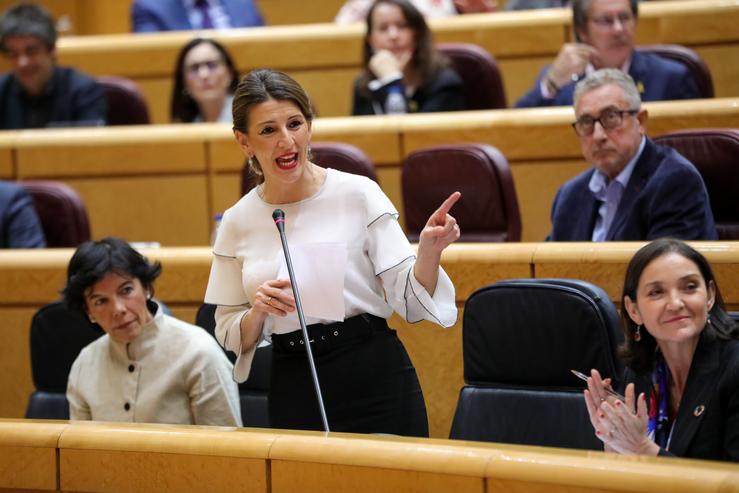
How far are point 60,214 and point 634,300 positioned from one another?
134cm

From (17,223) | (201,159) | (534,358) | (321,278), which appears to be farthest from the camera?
(201,159)

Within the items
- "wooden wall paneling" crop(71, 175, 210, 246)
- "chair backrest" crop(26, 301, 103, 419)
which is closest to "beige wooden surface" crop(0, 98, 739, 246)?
"wooden wall paneling" crop(71, 175, 210, 246)

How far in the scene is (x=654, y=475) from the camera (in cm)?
95

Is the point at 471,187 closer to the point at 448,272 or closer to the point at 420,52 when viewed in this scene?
the point at 448,272

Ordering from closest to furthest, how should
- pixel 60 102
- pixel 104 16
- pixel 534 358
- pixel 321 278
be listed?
pixel 321 278, pixel 534 358, pixel 60 102, pixel 104 16

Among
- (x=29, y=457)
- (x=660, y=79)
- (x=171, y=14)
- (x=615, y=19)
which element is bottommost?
(x=29, y=457)

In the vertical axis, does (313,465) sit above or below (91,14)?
below

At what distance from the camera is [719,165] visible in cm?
183

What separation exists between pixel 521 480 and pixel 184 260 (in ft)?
3.42

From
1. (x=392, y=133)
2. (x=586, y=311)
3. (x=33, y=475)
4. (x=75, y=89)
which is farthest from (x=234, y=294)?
(x=75, y=89)

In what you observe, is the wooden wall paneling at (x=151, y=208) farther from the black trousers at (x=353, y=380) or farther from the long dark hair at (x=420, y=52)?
the black trousers at (x=353, y=380)

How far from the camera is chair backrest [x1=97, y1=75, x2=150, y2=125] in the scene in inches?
113

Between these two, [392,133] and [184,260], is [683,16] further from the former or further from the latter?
[184,260]

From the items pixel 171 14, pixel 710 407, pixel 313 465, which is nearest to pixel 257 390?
pixel 313 465
